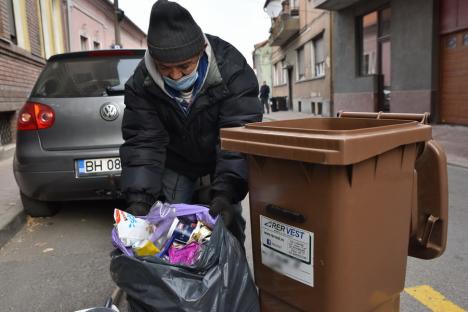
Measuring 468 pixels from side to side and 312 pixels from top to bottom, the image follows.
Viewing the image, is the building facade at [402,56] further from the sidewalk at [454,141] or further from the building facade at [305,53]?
the building facade at [305,53]

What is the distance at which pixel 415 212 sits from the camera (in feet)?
6.09

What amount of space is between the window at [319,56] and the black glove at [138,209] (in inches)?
705

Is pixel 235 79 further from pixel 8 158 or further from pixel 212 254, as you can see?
pixel 8 158

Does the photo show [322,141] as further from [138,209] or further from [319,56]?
[319,56]

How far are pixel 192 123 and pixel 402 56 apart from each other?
11.6m

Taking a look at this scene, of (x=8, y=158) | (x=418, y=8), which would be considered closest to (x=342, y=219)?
(x=8, y=158)

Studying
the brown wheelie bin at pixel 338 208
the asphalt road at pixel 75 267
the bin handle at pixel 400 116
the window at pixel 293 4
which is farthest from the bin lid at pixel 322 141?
the window at pixel 293 4

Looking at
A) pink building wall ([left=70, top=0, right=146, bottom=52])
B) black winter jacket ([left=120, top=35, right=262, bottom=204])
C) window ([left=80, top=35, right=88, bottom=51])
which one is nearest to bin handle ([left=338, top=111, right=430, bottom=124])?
black winter jacket ([left=120, top=35, right=262, bottom=204])

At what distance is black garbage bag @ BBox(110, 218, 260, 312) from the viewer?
4.80 feet

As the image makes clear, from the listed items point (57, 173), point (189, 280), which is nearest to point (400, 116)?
point (189, 280)

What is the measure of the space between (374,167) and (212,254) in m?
0.62

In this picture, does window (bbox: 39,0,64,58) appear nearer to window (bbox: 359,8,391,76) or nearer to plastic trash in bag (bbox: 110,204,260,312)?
window (bbox: 359,8,391,76)

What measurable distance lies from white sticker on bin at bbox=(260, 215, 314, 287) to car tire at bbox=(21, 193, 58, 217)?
10.9 feet

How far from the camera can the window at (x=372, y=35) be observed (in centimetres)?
1386
